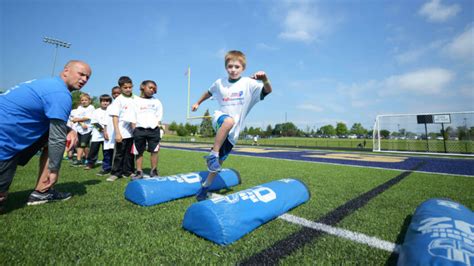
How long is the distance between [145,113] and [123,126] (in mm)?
686

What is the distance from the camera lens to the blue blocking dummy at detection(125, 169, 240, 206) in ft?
8.64

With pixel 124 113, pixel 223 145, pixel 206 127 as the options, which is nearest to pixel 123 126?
pixel 124 113

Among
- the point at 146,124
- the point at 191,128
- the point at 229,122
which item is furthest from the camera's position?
the point at 191,128

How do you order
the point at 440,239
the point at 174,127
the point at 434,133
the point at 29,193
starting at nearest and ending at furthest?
1. the point at 440,239
2. the point at 29,193
3. the point at 434,133
4. the point at 174,127

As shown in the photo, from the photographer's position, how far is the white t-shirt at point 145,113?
4211 mm

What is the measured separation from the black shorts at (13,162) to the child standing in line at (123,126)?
68.6 inches

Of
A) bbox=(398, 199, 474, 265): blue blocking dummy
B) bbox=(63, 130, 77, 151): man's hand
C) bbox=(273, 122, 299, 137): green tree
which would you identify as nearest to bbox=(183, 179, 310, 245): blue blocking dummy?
bbox=(398, 199, 474, 265): blue blocking dummy

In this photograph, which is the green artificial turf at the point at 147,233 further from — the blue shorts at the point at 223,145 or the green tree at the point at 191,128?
the green tree at the point at 191,128

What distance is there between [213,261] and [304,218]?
46.6 inches

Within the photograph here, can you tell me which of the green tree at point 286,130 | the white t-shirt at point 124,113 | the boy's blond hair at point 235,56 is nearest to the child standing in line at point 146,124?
the white t-shirt at point 124,113

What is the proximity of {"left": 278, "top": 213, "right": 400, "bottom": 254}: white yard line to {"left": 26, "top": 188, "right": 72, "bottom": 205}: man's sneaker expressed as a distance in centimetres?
272

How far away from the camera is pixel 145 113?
4234 mm

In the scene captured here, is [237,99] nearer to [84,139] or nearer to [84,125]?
[84,125]

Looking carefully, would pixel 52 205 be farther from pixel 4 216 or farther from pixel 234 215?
pixel 234 215
